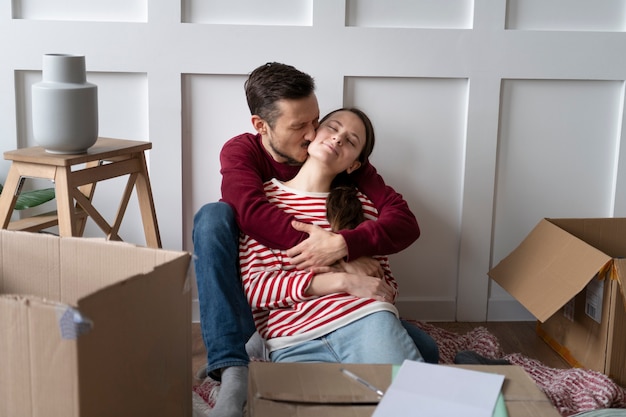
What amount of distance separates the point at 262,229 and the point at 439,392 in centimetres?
81

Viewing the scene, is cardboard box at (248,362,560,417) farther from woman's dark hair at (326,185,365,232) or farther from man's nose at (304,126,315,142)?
man's nose at (304,126,315,142)

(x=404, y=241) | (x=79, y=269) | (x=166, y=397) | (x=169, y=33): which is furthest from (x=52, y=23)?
(x=166, y=397)

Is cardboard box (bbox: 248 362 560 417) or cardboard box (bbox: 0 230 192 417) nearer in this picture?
cardboard box (bbox: 0 230 192 417)

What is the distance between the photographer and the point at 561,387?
1.88 metres

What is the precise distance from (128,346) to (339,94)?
4.85ft

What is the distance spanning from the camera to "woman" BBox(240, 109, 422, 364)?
1.65 metres

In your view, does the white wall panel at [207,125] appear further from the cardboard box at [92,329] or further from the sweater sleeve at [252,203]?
the cardboard box at [92,329]

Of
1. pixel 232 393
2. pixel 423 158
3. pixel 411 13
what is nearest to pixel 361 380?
pixel 232 393

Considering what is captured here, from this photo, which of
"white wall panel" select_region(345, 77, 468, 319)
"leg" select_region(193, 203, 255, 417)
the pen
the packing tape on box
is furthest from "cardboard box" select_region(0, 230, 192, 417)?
"white wall panel" select_region(345, 77, 468, 319)

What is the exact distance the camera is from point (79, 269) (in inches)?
41.3

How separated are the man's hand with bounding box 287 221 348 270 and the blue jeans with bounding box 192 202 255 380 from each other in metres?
0.15

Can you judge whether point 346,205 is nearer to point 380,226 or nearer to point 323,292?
point 380,226

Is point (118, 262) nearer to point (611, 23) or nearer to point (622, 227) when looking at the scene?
point (622, 227)

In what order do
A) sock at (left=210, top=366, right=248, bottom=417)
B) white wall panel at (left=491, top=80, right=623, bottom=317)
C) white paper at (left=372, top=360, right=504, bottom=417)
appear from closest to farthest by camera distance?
1. white paper at (left=372, top=360, right=504, bottom=417)
2. sock at (left=210, top=366, right=248, bottom=417)
3. white wall panel at (left=491, top=80, right=623, bottom=317)
